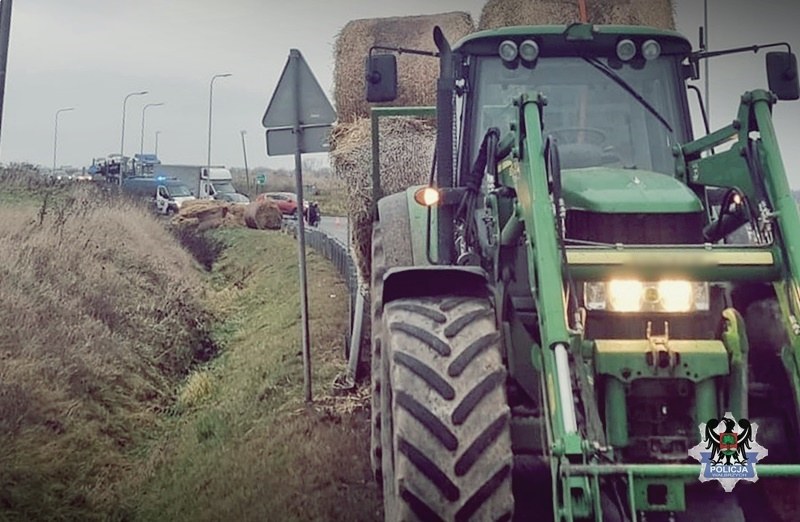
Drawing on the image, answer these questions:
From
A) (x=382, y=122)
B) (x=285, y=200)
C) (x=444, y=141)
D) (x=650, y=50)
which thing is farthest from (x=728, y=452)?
(x=285, y=200)

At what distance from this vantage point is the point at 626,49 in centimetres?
446

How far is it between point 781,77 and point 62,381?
16.4ft

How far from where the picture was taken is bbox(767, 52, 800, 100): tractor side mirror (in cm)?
438

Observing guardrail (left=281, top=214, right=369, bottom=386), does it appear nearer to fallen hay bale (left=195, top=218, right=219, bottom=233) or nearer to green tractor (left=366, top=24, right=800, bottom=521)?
green tractor (left=366, top=24, right=800, bottom=521)

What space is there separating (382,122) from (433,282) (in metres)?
4.32

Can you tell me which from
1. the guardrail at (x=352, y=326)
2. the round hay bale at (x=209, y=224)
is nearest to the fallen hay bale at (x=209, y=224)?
the round hay bale at (x=209, y=224)

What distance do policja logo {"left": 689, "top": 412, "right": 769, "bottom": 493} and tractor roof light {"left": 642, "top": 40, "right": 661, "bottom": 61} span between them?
82.1 inches

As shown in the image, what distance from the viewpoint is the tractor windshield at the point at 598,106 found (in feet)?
14.1

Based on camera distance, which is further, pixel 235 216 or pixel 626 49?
pixel 235 216

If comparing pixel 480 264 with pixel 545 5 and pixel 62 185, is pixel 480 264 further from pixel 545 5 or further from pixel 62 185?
pixel 62 185

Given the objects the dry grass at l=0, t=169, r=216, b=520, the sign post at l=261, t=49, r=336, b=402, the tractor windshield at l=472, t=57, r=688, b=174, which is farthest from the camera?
the sign post at l=261, t=49, r=336, b=402

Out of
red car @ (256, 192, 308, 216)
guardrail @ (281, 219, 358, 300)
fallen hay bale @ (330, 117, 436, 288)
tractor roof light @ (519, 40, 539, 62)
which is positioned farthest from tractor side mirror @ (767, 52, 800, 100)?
red car @ (256, 192, 308, 216)

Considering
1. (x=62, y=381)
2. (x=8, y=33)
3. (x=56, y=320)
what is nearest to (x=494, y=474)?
(x=8, y=33)

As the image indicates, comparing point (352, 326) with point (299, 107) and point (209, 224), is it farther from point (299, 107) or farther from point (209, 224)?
point (209, 224)
